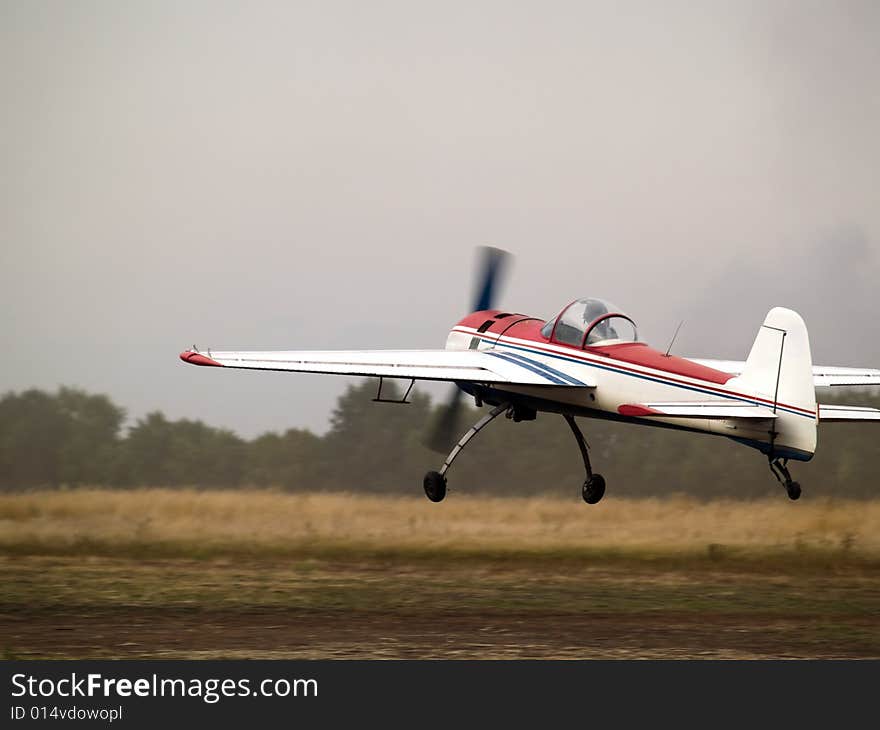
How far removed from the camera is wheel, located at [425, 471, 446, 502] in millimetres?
26344

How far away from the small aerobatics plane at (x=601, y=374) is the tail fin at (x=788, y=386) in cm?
1

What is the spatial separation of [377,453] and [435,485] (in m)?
25.6

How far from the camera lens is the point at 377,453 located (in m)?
51.8

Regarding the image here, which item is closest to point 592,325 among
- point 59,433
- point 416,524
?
point 416,524

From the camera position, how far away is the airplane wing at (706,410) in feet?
68.2

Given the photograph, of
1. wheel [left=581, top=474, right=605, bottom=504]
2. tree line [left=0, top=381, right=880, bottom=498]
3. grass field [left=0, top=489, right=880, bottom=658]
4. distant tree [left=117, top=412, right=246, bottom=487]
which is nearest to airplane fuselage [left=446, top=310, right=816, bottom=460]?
wheel [left=581, top=474, right=605, bottom=504]

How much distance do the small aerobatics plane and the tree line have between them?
15349mm

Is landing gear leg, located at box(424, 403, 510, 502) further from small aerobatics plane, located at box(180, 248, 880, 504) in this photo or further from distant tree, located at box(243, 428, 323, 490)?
distant tree, located at box(243, 428, 323, 490)

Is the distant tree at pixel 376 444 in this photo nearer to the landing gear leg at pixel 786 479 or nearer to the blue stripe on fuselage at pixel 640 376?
the blue stripe on fuselage at pixel 640 376

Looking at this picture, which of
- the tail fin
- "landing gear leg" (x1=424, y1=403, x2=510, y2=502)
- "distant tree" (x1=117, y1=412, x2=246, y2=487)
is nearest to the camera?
the tail fin

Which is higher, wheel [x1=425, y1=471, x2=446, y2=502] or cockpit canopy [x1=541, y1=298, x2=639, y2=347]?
cockpit canopy [x1=541, y1=298, x2=639, y2=347]

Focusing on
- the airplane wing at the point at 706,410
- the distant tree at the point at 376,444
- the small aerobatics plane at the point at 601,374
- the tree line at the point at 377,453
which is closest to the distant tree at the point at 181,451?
the tree line at the point at 377,453

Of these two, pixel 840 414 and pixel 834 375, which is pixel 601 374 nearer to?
A: pixel 840 414
